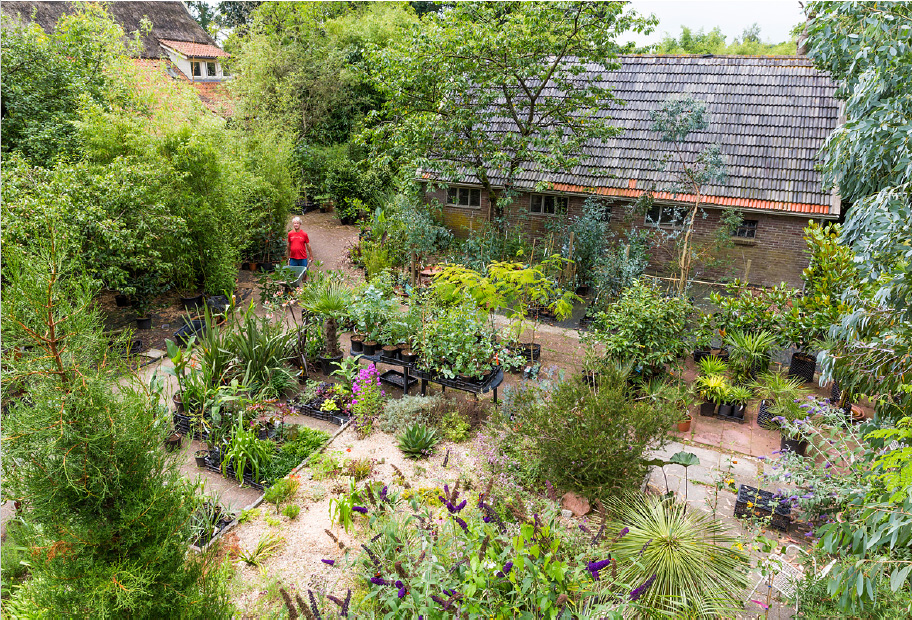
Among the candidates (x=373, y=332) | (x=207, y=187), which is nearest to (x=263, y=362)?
(x=373, y=332)

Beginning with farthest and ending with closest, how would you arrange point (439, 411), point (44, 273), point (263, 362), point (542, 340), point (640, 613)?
point (542, 340) → point (263, 362) → point (439, 411) → point (640, 613) → point (44, 273)

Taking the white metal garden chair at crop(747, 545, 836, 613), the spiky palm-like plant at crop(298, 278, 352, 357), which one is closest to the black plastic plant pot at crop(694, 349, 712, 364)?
the white metal garden chair at crop(747, 545, 836, 613)

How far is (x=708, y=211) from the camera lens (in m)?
11.6

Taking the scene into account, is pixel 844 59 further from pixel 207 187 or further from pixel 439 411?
pixel 207 187

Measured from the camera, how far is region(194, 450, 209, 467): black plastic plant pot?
586 centimetres

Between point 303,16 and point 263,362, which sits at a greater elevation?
point 303,16

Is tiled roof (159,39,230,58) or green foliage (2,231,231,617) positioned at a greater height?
tiled roof (159,39,230,58)

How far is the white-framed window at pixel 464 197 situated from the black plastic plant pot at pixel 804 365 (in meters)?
7.78

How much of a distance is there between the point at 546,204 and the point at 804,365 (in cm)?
659

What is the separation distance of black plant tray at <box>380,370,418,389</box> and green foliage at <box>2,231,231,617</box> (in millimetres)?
4764

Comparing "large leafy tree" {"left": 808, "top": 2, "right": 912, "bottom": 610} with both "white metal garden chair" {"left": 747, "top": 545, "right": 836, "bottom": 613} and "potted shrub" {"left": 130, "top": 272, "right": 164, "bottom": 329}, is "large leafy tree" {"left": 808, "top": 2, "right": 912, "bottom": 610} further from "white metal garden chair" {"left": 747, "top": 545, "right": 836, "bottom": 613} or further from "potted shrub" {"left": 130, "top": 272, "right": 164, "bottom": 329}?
"potted shrub" {"left": 130, "top": 272, "right": 164, "bottom": 329}

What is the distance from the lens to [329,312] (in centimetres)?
785

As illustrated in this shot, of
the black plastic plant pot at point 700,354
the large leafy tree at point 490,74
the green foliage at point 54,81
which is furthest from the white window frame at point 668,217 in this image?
the green foliage at point 54,81

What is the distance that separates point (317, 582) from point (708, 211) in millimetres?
10512
